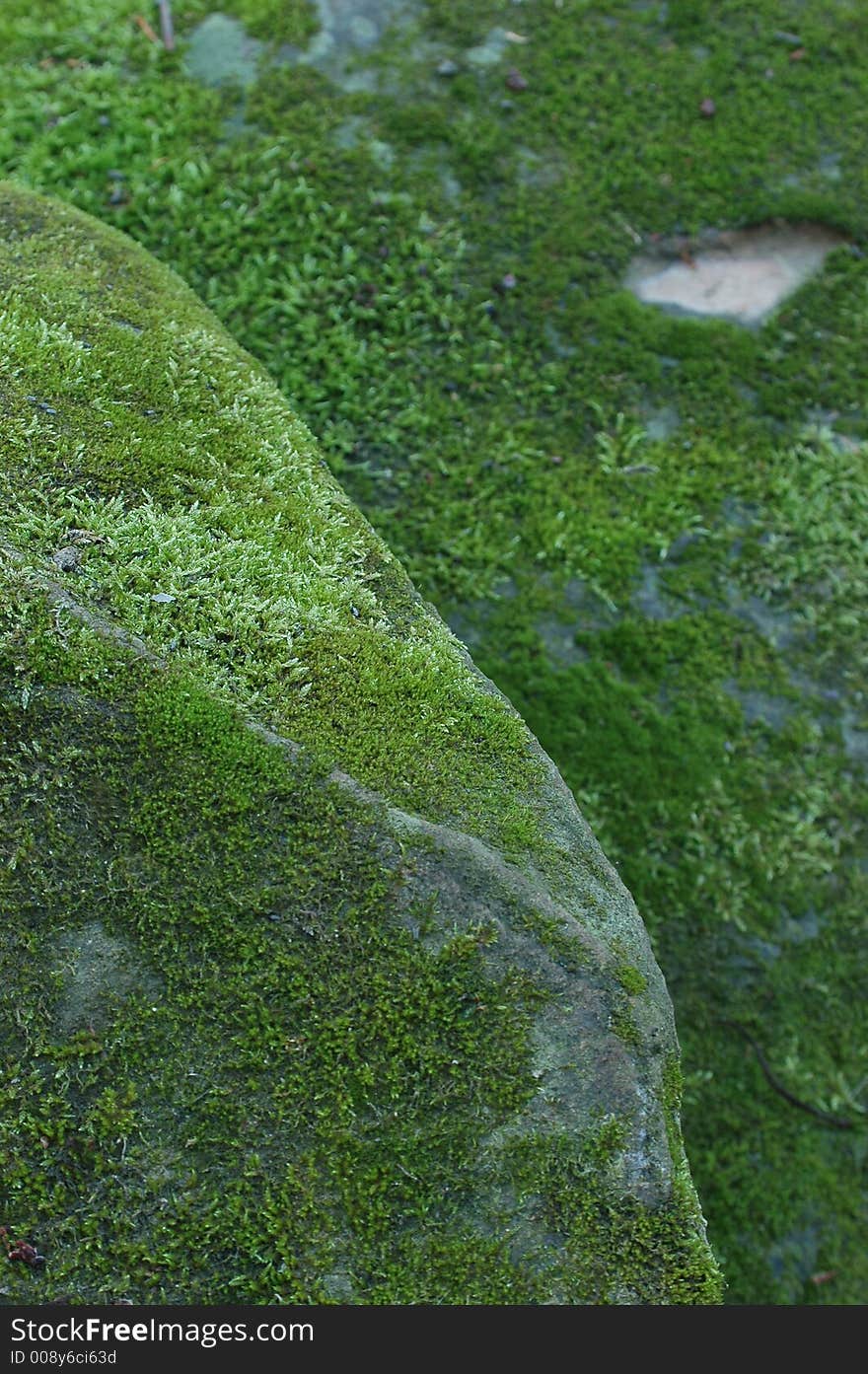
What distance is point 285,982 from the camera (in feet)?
8.84

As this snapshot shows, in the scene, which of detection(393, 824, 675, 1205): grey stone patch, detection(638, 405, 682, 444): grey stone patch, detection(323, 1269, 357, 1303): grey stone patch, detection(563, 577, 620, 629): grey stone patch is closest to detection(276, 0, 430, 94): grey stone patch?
detection(638, 405, 682, 444): grey stone patch

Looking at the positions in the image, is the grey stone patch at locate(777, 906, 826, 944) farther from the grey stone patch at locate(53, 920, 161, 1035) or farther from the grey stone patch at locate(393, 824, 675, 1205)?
the grey stone patch at locate(53, 920, 161, 1035)

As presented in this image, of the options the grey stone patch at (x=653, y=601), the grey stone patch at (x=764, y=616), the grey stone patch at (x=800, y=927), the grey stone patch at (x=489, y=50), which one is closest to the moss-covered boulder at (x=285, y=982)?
the grey stone patch at (x=800, y=927)

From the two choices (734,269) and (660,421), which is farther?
(734,269)

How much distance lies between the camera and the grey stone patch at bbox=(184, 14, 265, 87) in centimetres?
543

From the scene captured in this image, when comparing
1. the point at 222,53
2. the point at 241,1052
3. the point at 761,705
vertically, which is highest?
the point at 222,53

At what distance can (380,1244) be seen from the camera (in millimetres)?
2604

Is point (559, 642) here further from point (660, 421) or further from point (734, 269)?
point (734, 269)

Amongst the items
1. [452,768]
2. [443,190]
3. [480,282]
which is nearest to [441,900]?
[452,768]

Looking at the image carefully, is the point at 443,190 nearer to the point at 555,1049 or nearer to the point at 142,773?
the point at 142,773

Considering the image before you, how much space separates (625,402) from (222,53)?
280 cm

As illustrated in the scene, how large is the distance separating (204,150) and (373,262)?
1022 mm

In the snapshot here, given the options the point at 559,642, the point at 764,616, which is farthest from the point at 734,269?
the point at 559,642

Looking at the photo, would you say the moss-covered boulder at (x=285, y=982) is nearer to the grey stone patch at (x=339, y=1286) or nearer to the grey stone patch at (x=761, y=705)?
the grey stone patch at (x=339, y=1286)
